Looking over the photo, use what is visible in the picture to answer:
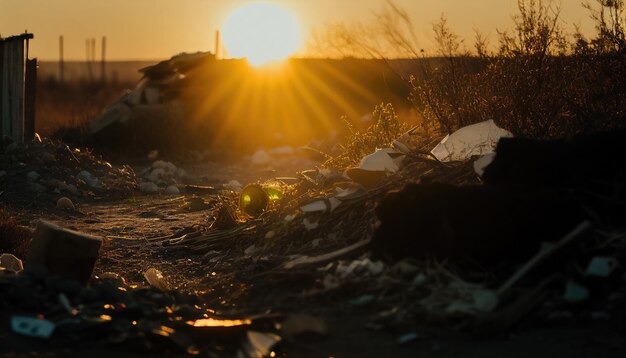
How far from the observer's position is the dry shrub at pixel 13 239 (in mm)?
6613

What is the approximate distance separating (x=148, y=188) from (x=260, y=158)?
3.77 meters

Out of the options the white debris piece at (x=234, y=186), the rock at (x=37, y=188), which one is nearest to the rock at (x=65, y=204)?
the rock at (x=37, y=188)

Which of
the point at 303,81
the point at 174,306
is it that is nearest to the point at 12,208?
the point at 174,306

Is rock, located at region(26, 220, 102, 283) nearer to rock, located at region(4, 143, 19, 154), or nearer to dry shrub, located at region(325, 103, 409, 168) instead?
dry shrub, located at region(325, 103, 409, 168)

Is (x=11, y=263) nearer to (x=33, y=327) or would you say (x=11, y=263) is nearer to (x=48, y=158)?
(x=33, y=327)

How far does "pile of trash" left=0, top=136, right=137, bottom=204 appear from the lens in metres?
9.94

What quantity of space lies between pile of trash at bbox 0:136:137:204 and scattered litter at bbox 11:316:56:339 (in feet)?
18.1

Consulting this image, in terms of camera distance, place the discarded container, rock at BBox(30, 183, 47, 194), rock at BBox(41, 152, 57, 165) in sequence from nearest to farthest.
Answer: the discarded container
rock at BBox(30, 183, 47, 194)
rock at BBox(41, 152, 57, 165)

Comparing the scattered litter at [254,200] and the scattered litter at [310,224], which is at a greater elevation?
the scattered litter at [310,224]

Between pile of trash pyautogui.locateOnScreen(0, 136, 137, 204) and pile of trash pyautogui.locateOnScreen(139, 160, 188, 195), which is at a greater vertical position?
pile of trash pyautogui.locateOnScreen(0, 136, 137, 204)

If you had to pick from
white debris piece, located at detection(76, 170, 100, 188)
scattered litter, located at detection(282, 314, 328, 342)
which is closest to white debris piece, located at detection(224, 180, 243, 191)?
white debris piece, located at detection(76, 170, 100, 188)

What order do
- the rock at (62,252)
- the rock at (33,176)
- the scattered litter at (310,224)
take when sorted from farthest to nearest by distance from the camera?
1. the rock at (33,176)
2. the scattered litter at (310,224)
3. the rock at (62,252)

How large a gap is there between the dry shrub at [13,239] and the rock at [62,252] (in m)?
1.12

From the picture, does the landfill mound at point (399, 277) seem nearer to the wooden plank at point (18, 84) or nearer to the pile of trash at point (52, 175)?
the pile of trash at point (52, 175)
